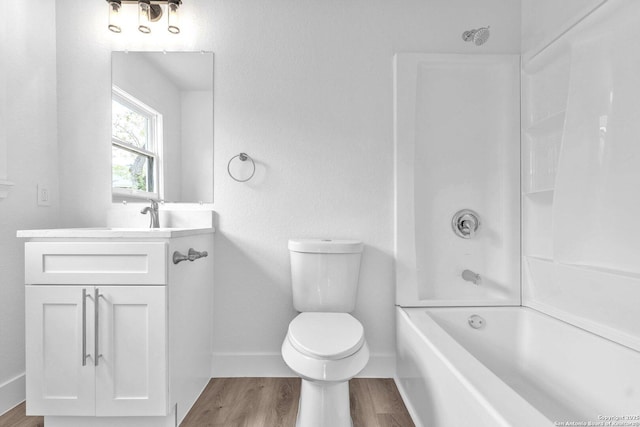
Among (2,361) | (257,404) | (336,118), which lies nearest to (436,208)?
(336,118)

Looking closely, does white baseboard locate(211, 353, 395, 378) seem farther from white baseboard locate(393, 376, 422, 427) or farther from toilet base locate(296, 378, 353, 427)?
toilet base locate(296, 378, 353, 427)

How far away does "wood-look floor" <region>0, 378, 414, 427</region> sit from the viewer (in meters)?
1.45

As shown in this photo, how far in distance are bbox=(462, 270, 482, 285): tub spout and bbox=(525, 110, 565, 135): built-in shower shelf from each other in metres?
0.81

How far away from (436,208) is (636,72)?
37.6 inches

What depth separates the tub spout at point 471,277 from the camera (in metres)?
1.80

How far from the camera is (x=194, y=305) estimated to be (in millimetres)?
1609

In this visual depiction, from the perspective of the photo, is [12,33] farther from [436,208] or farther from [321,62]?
[436,208]

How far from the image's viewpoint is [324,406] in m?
1.27

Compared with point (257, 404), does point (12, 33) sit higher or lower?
higher

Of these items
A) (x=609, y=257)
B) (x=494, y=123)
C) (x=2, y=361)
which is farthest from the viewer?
(x=494, y=123)

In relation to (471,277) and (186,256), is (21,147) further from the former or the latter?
(471,277)

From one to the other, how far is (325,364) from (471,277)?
1033 millimetres

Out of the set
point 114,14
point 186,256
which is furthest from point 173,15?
point 186,256

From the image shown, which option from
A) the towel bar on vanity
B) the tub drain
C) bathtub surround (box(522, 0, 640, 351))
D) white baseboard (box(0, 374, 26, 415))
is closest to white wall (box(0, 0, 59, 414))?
white baseboard (box(0, 374, 26, 415))
